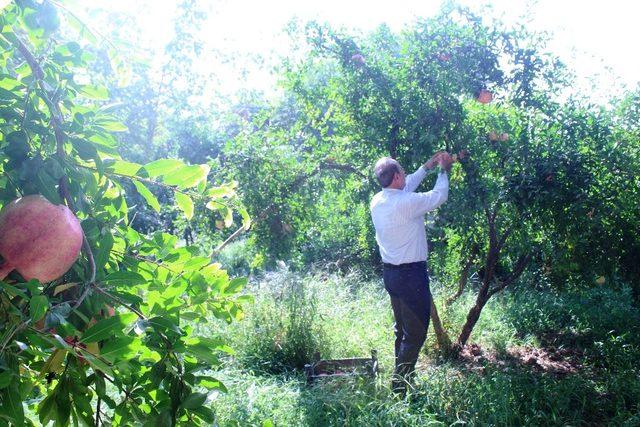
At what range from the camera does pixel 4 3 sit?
890mm

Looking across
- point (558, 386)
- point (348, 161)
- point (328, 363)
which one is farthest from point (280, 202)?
point (558, 386)

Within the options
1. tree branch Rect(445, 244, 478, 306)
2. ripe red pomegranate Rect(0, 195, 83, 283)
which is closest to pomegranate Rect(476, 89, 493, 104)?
tree branch Rect(445, 244, 478, 306)

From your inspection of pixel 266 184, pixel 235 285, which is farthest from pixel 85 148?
pixel 266 184

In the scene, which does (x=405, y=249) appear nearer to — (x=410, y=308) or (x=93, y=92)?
(x=410, y=308)

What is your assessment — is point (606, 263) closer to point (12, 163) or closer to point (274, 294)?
point (274, 294)

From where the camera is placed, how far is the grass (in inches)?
140

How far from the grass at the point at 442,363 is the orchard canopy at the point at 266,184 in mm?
472

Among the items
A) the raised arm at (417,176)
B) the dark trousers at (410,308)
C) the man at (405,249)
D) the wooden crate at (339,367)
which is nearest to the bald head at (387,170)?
the man at (405,249)

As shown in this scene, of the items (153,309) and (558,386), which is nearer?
(153,309)

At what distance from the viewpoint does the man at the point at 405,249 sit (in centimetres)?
395

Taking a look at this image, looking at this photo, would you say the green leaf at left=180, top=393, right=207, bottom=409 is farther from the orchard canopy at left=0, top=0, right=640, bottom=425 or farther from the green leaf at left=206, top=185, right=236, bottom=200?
the green leaf at left=206, top=185, right=236, bottom=200

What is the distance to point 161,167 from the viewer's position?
1.17 m

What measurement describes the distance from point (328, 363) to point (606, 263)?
229 centimetres

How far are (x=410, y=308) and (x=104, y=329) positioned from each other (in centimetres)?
335
